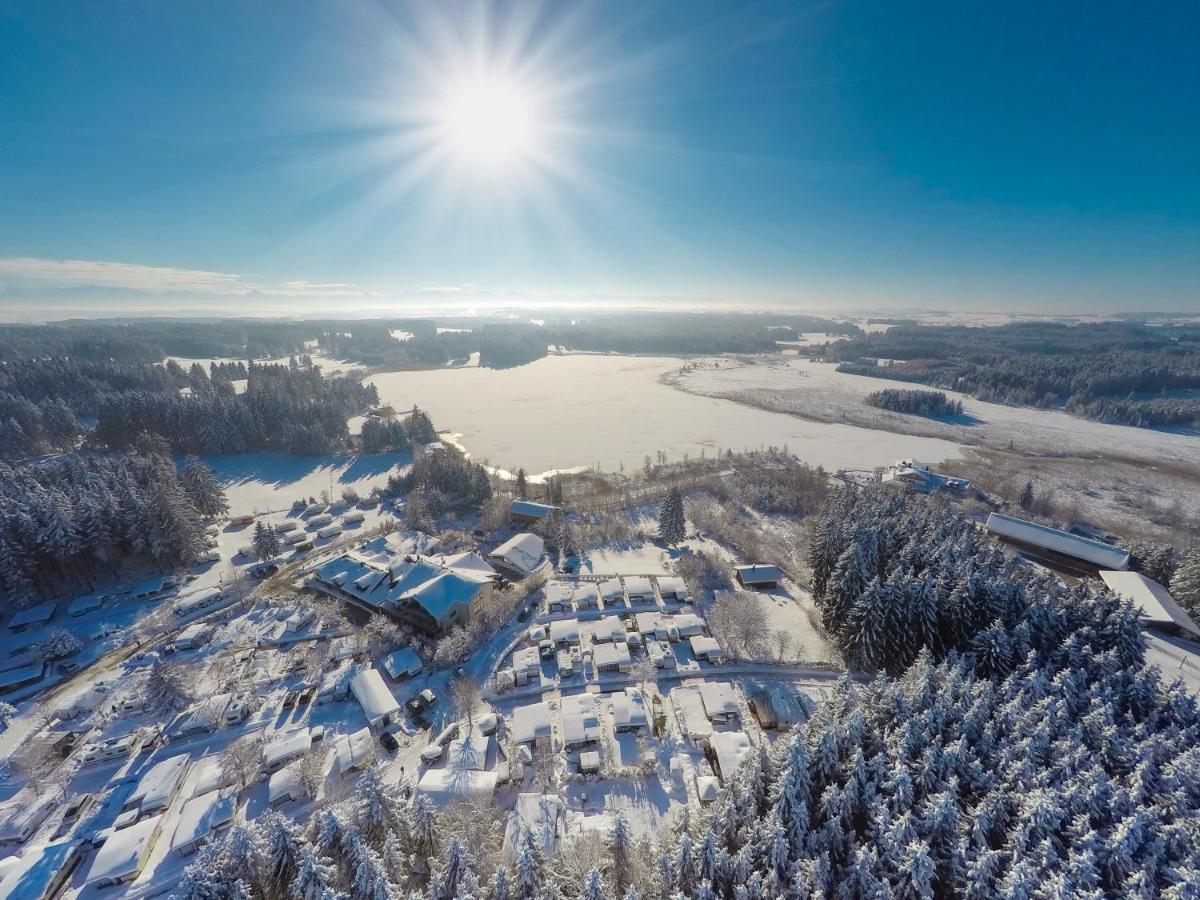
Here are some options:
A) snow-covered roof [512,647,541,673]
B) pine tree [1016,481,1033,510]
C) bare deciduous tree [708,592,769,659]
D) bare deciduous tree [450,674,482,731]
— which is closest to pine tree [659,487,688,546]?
bare deciduous tree [708,592,769,659]

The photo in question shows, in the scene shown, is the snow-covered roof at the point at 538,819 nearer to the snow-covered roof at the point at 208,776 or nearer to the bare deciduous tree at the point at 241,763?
the bare deciduous tree at the point at 241,763

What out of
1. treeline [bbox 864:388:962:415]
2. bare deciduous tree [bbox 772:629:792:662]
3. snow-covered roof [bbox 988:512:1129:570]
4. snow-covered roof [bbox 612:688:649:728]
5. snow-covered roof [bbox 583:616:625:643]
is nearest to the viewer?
snow-covered roof [bbox 612:688:649:728]

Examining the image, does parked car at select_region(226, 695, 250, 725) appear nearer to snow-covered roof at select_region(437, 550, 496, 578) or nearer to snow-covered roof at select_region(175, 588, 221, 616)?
snow-covered roof at select_region(175, 588, 221, 616)

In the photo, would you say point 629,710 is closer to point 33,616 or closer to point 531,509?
point 531,509

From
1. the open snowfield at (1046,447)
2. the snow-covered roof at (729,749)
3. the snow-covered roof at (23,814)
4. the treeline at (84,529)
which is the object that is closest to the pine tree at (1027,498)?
the open snowfield at (1046,447)

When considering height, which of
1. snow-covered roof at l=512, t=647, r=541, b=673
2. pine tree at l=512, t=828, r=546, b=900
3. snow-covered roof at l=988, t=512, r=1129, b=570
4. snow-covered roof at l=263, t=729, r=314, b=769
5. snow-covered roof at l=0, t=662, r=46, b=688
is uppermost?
pine tree at l=512, t=828, r=546, b=900
